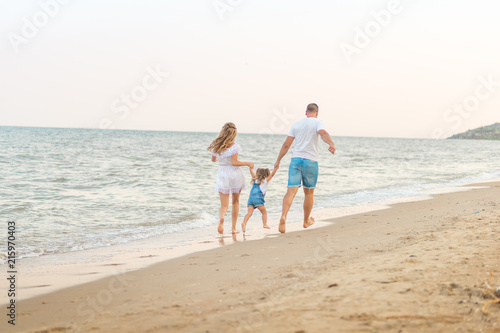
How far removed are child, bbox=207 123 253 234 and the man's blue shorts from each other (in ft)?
2.26

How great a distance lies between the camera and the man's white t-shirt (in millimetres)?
7031

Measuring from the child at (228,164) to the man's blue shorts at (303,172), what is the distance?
0.69 meters

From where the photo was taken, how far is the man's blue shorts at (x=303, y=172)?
7109 millimetres

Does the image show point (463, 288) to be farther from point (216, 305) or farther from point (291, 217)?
point (291, 217)

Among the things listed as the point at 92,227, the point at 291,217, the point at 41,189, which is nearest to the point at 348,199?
the point at 291,217

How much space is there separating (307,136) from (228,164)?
4.46ft

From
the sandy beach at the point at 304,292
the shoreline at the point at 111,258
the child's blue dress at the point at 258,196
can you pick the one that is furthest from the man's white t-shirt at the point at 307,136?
the sandy beach at the point at 304,292

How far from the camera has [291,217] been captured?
30.3ft

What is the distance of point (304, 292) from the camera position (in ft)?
11.2

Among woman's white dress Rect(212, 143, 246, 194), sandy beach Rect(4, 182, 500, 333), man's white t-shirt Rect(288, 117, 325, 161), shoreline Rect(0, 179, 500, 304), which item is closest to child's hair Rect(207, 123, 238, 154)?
woman's white dress Rect(212, 143, 246, 194)

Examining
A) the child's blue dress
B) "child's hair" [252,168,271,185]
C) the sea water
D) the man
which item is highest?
the man

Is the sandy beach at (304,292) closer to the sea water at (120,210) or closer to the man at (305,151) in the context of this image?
the sea water at (120,210)

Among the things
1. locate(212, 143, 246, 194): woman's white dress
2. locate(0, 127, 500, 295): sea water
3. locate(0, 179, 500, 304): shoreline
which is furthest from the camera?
locate(212, 143, 246, 194): woman's white dress

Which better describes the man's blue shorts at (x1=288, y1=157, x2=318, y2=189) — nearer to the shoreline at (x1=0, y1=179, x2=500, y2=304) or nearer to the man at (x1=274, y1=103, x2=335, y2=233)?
Result: the man at (x1=274, y1=103, x2=335, y2=233)
